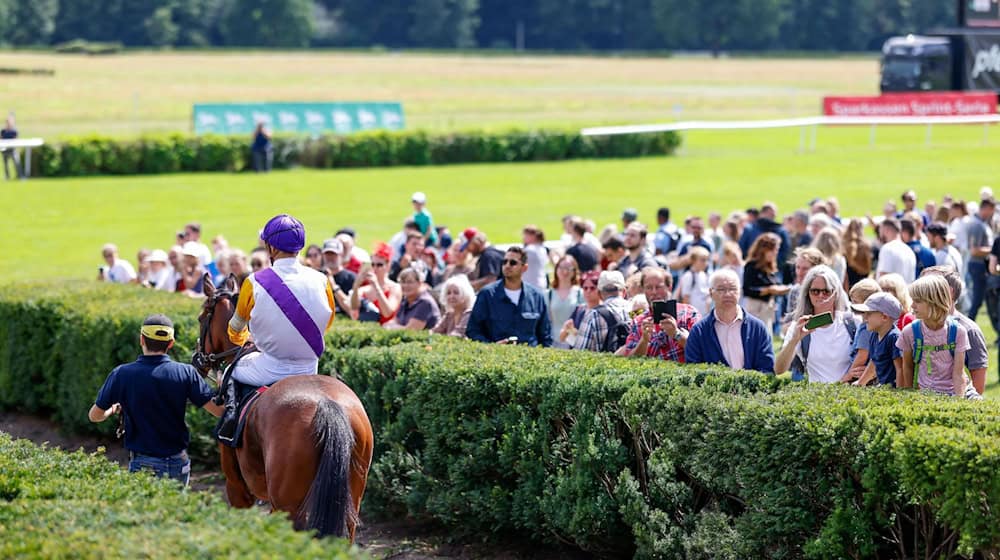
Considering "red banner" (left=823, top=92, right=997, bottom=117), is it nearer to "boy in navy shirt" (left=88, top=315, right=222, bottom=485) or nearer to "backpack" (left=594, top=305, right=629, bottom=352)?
"backpack" (left=594, top=305, right=629, bottom=352)

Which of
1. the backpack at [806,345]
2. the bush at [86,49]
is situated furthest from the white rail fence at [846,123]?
the bush at [86,49]

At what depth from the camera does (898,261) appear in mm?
11742

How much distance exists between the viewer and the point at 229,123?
34188 mm

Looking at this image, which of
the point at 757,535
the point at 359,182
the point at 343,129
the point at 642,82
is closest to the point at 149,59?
the point at 642,82

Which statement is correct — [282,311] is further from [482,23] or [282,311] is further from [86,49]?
[482,23]

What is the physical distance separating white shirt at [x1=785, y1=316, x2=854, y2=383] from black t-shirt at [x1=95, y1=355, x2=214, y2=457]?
359 cm

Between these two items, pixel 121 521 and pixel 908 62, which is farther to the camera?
pixel 908 62

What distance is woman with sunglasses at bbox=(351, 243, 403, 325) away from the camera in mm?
10891

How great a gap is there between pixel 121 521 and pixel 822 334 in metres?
4.80

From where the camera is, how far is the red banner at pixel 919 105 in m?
37.4

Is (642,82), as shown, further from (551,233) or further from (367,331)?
(367,331)

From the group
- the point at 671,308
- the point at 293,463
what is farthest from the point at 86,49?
the point at 293,463

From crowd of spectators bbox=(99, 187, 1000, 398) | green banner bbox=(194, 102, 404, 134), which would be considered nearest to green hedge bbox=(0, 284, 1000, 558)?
crowd of spectators bbox=(99, 187, 1000, 398)

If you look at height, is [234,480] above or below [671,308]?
below
